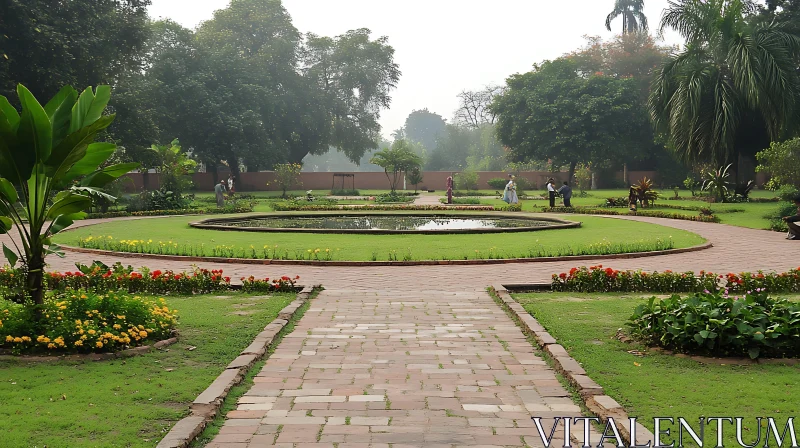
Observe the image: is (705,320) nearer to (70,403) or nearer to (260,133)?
(70,403)

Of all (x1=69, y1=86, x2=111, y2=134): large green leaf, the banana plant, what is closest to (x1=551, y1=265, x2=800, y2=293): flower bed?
the banana plant

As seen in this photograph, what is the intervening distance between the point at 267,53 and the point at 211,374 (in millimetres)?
46373

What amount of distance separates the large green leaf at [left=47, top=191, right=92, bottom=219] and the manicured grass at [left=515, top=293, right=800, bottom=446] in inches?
173

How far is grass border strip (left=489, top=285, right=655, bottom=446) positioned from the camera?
12.9 ft

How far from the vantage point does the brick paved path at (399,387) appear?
3838 mm

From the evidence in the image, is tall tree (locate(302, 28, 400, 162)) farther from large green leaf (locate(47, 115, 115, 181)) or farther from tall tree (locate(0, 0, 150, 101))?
large green leaf (locate(47, 115, 115, 181))

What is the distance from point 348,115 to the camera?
53.3 meters

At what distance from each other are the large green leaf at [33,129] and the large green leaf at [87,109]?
24 cm

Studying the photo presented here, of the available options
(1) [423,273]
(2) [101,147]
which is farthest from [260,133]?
(2) [101,147]

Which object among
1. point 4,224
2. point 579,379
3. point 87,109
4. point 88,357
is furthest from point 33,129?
point 579,379

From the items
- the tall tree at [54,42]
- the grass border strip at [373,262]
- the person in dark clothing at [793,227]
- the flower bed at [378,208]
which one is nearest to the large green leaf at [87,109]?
the grass border strip at [373,262]

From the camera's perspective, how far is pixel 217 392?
14.6ft

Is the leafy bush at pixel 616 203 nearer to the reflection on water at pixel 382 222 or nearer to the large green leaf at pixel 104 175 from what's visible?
the reflection on water at pixel 382 222

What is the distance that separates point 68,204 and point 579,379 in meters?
4.59
